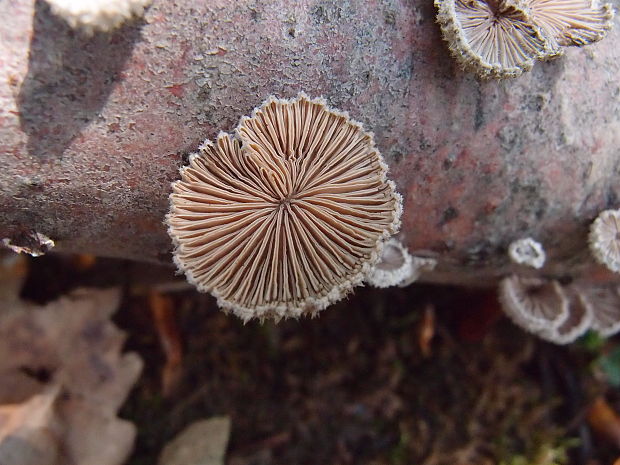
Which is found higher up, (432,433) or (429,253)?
(429,253)

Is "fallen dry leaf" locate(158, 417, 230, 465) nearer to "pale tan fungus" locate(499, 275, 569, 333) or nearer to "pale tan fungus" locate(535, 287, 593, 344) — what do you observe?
"pale tan fungus" locate(499, 275, 569, 333)

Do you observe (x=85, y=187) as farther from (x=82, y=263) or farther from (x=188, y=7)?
(x=82, y=263)

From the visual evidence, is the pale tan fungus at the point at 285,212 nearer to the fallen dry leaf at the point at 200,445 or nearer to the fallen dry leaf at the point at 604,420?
the fallen dry leaf at the point at 200,445

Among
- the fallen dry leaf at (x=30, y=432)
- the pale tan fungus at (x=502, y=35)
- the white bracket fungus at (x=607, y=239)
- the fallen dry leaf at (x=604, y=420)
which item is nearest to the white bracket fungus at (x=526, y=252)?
the white bracket fungus at (x=607, y=239)

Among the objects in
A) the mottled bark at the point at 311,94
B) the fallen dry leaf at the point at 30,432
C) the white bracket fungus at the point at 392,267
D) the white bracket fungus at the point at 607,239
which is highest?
the mottled bark at the point at 311,94

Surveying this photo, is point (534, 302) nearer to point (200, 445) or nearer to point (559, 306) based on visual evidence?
point (559, 306)

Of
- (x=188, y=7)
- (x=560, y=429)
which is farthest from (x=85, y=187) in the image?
(x=560, y=429)
